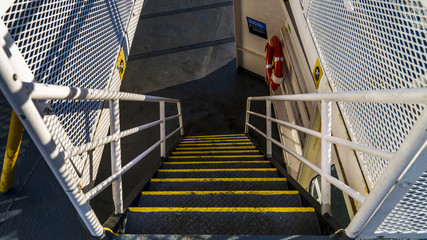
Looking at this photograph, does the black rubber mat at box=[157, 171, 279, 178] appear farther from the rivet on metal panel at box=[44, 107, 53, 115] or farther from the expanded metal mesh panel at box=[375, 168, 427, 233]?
the rivet on metal panel at box=[44, 107, 53, 115]

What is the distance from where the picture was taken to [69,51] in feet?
4.44

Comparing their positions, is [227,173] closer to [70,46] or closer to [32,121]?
[70,46]

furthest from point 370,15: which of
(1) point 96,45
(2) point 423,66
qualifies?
(1) point 96,45

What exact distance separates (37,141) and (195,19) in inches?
243

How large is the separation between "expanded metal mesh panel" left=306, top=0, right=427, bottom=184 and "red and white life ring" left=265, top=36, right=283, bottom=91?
6.76 feet

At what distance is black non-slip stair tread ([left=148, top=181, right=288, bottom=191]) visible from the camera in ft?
6.31

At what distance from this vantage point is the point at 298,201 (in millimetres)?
1624

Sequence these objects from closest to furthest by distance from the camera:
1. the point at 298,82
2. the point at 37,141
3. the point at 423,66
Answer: the point at 37,141 → the point at 423,66 → the point at 298,82

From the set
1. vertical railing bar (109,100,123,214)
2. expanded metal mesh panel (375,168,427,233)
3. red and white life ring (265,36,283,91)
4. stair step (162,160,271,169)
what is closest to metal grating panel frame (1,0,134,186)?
vertical railing bar (109,100,123,214)

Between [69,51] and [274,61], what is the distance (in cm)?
338

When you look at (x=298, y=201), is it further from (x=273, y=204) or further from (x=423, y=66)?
(x=423, y=66)

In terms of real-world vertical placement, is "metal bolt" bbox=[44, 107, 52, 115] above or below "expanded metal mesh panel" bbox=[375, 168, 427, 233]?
above

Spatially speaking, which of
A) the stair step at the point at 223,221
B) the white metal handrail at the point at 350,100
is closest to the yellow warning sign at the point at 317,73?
the white metal handrail at the point at 350,100

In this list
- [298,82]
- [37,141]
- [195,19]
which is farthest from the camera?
[195,19]
